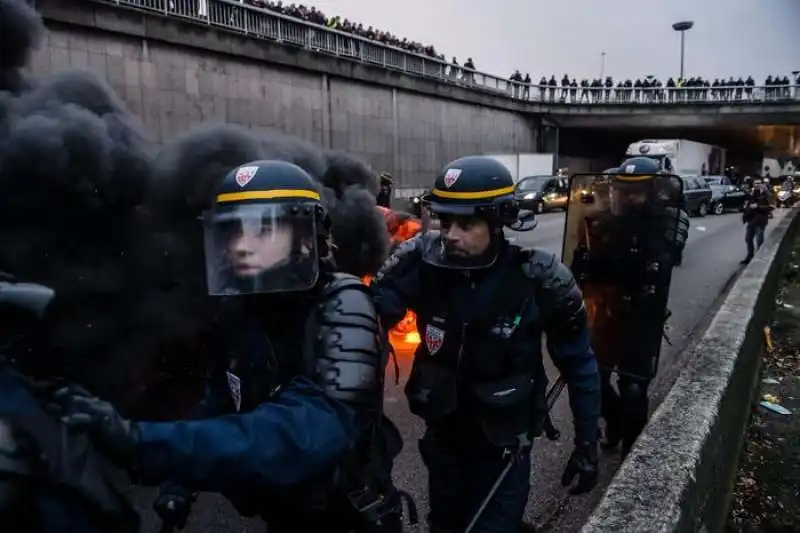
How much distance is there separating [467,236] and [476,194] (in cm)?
15

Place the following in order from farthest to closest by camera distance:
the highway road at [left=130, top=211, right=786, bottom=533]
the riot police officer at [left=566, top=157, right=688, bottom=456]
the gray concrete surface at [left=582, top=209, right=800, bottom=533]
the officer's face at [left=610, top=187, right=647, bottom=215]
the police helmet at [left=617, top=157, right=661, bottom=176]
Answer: the police helmet at [left=617, top=157, right=661, bottom=176]
the officer's face at [left=610, top=187, right=647, bottom=215]
the riot police officer at [left=566, top=157, right=688, bottom=456]
the highway road at [left=130, top=211, right=786, bottom=533]
the gray concrete surface at [left=582, top=209, right=800, bottom=533]

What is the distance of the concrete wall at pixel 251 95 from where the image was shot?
1426 centimetres

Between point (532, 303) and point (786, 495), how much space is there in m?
2.22

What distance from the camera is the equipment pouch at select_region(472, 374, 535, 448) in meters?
2.58

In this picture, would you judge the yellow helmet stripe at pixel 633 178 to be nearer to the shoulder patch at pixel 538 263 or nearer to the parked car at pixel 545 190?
the shoulder patch at pixel 538 263

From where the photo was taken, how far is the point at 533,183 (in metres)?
26.7

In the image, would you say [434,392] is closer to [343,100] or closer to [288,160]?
[288,160]

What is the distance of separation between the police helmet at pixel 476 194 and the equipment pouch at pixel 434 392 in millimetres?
568

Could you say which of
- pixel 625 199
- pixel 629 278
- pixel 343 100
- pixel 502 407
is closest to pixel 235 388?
pixel 502 407

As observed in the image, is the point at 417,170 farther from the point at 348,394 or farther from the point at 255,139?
the point at 348,394

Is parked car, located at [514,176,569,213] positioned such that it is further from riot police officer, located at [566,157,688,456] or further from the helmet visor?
the helmet visor

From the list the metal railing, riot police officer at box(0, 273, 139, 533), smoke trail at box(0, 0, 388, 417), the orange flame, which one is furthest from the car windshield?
riot police officer at box(0, 273, 139, 533)

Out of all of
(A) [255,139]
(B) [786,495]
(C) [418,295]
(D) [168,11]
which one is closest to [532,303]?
(C) [418,295]

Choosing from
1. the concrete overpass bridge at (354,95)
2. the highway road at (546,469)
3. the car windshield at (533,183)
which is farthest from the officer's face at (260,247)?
the car windshield at (533,183)
